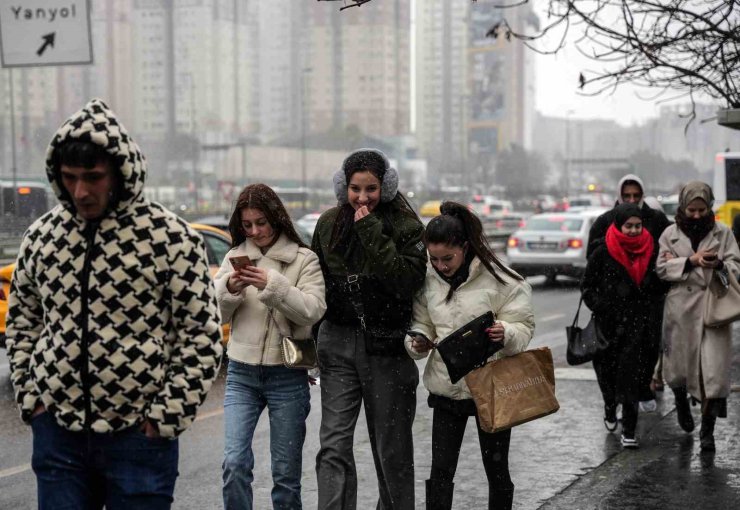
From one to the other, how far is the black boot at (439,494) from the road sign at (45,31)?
244 inches

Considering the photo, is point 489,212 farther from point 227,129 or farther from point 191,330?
point 191,330

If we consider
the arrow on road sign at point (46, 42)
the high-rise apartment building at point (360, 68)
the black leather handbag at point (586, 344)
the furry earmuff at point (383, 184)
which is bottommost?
the black leather handbag at point (586, 344)

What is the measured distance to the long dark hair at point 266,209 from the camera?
4.57 meters

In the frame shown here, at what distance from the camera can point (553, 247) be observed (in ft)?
73.9

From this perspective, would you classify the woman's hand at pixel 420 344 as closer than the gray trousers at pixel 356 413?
Yes

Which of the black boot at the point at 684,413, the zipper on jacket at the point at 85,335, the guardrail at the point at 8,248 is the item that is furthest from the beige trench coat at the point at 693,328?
the guardrail at the point at 8,248

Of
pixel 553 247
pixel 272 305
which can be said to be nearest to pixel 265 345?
pixel 272 305

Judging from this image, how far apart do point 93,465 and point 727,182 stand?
2018 centimetres

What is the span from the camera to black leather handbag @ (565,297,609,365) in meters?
6.81

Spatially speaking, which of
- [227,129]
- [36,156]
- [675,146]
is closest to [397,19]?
[227,129]

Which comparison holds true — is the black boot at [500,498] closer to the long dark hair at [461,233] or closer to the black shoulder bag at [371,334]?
the black shoulder bag at [371,334]

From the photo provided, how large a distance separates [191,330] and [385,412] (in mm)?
1625

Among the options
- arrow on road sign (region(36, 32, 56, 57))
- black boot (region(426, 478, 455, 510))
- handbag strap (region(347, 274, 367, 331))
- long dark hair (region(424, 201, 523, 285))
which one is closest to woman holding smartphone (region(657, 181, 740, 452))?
long dark hair (region(424, 201, 523, 285))

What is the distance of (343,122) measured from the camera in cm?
12506
